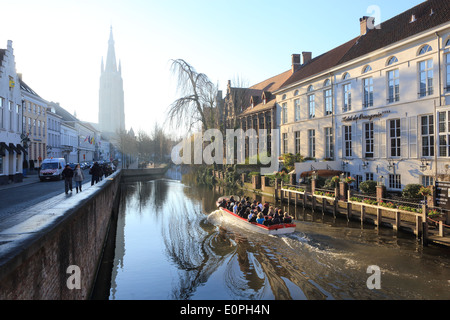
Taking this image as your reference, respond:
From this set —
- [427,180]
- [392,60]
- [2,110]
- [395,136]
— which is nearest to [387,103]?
[395,136]

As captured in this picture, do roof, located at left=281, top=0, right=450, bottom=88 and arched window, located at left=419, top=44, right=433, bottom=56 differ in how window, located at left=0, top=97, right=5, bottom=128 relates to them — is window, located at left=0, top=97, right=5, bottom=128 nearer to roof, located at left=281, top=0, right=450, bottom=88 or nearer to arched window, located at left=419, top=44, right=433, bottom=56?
roof, located at left=281, top=0, right=450, bottom=88

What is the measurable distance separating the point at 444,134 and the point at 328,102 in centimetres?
Answer: 1192

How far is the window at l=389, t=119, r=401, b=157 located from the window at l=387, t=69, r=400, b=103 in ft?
5.03

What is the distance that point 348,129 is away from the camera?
26547 millimetres

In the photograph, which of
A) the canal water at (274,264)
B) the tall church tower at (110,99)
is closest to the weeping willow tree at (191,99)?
the canal water at (274,264)

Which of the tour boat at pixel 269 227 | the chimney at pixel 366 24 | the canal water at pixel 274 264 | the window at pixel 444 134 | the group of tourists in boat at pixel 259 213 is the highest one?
the chimney at pixel 366 24

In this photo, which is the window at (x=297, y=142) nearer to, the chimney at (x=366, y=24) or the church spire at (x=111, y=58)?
the chimney at (x=366, y=24)

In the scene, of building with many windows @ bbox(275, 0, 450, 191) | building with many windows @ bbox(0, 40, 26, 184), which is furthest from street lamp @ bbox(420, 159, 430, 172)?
building with many windows @ bbox(0, 40, 26, 184)

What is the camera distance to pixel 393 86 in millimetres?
22109

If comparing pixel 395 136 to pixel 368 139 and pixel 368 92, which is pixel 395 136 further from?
pixel 368 92

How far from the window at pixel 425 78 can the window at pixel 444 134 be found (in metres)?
1.76

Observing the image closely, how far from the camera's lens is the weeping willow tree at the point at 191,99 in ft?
108
